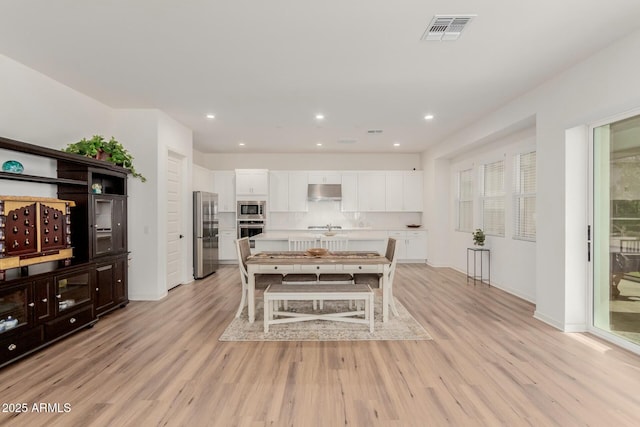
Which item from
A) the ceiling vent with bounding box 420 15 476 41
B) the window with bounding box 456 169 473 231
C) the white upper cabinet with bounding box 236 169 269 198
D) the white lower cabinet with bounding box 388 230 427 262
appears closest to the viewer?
the ceiling vent with bounding box 420 15 476 41

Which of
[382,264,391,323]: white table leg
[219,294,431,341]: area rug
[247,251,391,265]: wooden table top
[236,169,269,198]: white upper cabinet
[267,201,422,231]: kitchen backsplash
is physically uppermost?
[236,169,269,198]: white upper cabinet

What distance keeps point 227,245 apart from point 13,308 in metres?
5.26

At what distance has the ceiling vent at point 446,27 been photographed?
267 cm

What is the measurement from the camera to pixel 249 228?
8.05 metres

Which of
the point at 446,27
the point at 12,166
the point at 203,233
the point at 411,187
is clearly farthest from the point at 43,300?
the point at 411,187

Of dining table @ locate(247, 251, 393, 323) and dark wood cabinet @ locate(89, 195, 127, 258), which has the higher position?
dark wood cabinet @ locate(89, 195, 127, 258)

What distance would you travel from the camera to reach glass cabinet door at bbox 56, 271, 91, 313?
3.41 m

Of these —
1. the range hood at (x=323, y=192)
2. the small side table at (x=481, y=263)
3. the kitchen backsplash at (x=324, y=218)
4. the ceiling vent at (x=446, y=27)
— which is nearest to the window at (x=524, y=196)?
the small side table at (x=481, y=263)

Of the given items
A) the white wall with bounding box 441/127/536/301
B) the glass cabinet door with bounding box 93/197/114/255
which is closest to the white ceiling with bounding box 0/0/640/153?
the white wall with bounding box 441/127/536/301

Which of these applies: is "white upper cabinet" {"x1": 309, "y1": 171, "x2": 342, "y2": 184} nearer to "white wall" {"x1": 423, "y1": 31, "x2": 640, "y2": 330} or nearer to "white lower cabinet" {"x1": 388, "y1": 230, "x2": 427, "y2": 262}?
"white lower cabinet" {"x1": 388, "y1": 230, "x2": 427, "y2": 262}

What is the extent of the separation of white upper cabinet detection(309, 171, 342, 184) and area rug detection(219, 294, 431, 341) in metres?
4.72

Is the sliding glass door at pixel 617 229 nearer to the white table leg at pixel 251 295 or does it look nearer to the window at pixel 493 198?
the window at pixel 493 198

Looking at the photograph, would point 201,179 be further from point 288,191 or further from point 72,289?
point 72,289

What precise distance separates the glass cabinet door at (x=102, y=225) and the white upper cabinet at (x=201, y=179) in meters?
2.76
